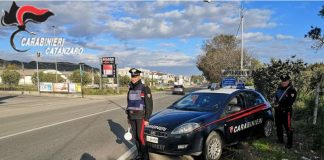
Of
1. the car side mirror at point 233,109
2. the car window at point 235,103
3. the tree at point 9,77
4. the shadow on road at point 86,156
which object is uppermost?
the tree at point 9,77

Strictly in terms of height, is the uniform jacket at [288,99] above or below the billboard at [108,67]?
below

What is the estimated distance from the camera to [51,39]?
147 feet

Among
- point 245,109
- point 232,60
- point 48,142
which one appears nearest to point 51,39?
point 232,60

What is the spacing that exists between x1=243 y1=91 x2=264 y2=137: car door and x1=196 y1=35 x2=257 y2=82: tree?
40.9 meters

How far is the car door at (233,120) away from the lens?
25.2 ft

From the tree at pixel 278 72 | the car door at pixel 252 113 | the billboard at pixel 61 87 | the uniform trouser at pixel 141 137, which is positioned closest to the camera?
the uniform trouser at pixel 141 137

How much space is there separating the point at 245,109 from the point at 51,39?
39.7 m

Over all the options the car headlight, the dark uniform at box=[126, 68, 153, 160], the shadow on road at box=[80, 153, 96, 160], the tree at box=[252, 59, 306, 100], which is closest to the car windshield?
the car headlight

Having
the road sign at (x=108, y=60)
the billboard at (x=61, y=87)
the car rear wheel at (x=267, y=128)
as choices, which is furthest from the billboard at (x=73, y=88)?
the car rear wheel at (x=267, y=128)

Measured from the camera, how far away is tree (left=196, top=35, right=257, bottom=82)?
57.9 metres

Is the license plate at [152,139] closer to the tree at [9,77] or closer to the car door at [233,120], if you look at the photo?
the car door at [233,120]

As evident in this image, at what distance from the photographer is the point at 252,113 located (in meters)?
8.75

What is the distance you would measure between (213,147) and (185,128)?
0.69 metres

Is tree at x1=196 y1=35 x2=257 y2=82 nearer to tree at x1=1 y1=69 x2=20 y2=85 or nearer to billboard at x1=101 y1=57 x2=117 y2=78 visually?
billboard at x1=101 y1=57 x2=117 y2=78
